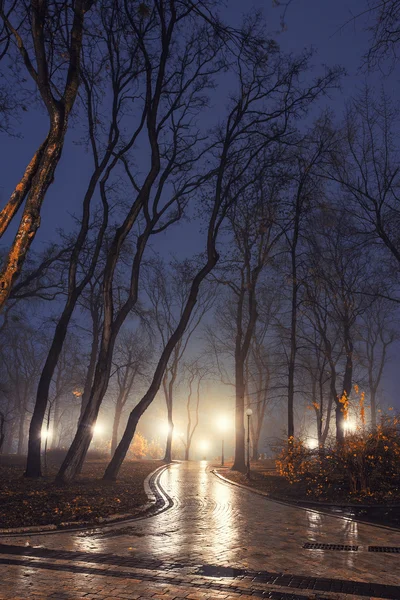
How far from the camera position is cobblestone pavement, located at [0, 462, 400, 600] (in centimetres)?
497

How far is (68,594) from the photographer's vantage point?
4.72 meters

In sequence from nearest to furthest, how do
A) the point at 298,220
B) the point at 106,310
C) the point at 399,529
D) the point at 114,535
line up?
the point at 114,535 < the point at 399,529 < the point at 106,310 < the point at 298,220

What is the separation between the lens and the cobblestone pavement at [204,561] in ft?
16.3

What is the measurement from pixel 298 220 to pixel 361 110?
19.3 ft

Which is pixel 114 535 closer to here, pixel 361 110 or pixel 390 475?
pixel 390 475

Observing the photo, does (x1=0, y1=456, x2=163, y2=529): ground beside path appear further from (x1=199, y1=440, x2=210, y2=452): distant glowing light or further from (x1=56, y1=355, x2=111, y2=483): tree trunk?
(x1=199, y1=440, x2=210, y2=452): distant glowing light

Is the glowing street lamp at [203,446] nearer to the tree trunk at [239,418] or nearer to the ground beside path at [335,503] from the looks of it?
the tree trunk at [239,418]

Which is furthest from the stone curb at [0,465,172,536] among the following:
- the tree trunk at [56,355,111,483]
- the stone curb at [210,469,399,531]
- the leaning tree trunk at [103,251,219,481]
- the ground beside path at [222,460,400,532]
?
the ground beside path at [222,460,400,532]

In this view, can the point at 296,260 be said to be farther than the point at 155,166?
Yes

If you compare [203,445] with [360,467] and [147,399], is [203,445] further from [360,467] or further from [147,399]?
[360,467]

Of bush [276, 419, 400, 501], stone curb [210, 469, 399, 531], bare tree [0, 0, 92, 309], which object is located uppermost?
bare tree [0, 0, 92, 309]

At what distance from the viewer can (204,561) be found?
638 cm

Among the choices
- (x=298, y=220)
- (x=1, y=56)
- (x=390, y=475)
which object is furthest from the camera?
(x=298, y=220)

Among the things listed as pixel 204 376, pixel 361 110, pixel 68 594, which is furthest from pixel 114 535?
pixel 204 376
